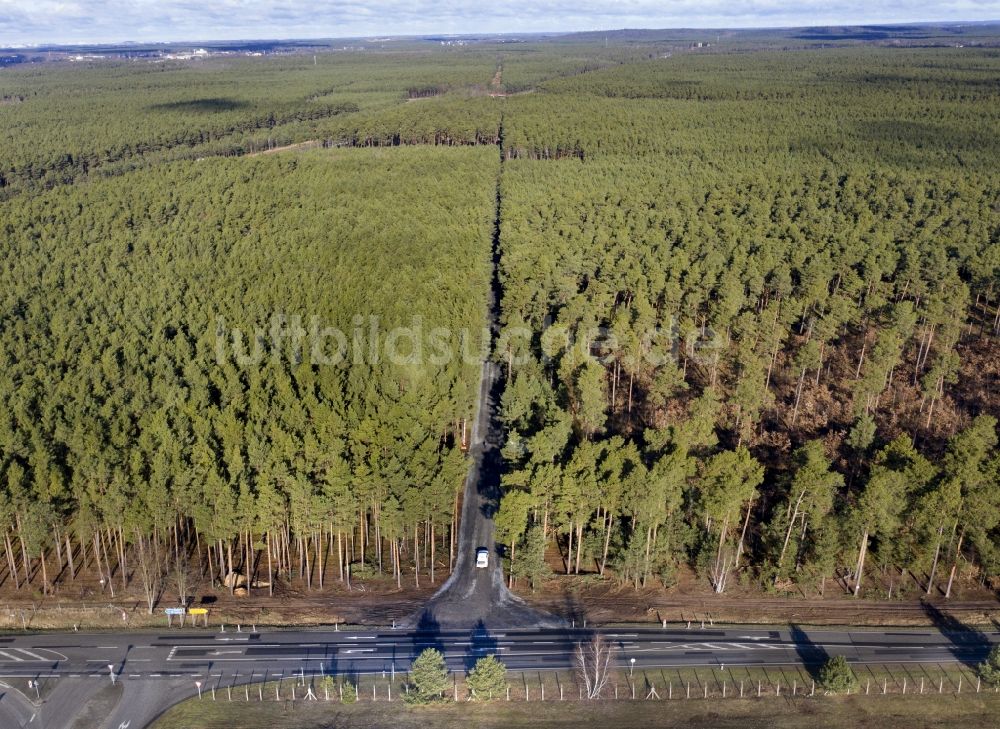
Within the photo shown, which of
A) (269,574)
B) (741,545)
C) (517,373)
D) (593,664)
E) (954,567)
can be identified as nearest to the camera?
(593,664)

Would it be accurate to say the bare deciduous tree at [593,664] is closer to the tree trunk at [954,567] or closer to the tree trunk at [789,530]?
the tree trunk at [789,530]

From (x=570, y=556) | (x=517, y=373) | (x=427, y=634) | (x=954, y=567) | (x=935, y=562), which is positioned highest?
(x=517, y=373)

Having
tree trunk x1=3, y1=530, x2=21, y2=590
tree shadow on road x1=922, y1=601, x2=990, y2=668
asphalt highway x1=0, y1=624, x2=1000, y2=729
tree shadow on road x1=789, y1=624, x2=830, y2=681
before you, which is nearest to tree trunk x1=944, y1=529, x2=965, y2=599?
tree shadow on road x1=922, y1=601, x2=990, y2=668

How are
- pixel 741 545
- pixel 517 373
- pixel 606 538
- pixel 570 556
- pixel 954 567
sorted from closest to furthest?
1. pixel 954 567
2. pixel 606 538
3. pixel 741 545
4. pixel 570 556
5. pixel 517 373

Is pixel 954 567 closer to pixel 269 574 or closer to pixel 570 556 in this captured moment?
pixel 570 556

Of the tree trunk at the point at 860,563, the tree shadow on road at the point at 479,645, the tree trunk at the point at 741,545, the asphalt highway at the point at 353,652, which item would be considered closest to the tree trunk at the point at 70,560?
the asphalt highway at the point at 353,652

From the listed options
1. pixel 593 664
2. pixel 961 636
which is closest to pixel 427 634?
pixel 593 664
